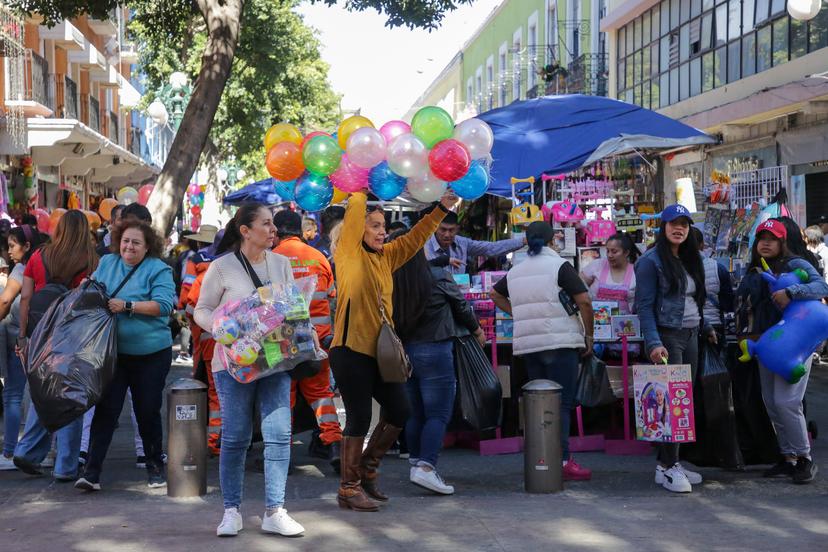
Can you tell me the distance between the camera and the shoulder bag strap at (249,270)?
601 centimetres

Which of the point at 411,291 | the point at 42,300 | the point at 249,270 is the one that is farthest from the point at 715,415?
the point at 42,300

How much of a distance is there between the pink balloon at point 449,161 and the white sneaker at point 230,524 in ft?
7.71

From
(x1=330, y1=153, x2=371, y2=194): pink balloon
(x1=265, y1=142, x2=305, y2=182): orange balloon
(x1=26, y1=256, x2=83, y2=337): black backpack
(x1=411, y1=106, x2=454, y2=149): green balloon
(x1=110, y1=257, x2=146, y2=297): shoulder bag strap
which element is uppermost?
(x1=411, y1=106, x2=454, y2=149): green balloon

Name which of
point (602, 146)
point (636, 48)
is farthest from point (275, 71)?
point (602, 146)

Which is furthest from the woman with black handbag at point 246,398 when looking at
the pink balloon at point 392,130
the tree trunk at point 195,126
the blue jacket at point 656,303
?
the tree trunk at point 195,126

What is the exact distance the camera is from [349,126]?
796 cm

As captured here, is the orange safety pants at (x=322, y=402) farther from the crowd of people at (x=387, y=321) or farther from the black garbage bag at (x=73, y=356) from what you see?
the black garbage bag at (x=73, y=356)

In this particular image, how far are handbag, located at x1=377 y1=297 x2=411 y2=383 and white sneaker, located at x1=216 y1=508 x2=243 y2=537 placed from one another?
3.56ft

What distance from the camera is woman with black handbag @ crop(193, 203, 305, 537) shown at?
5.93 m

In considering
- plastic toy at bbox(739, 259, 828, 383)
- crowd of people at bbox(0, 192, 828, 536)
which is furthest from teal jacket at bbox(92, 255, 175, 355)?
plastic toy at bbox(739, 259, 828, 383)

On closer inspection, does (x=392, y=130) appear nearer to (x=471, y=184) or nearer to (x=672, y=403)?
(x=471, y=184)

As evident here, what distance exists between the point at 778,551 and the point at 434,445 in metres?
2.16

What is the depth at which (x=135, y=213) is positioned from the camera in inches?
299

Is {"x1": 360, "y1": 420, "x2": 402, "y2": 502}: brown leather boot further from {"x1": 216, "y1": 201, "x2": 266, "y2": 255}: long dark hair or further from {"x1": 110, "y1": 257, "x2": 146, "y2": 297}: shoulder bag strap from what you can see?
{"x1": 110, "y1": 257, "x2": 146, "y2": 297}: shoulder bag strap
